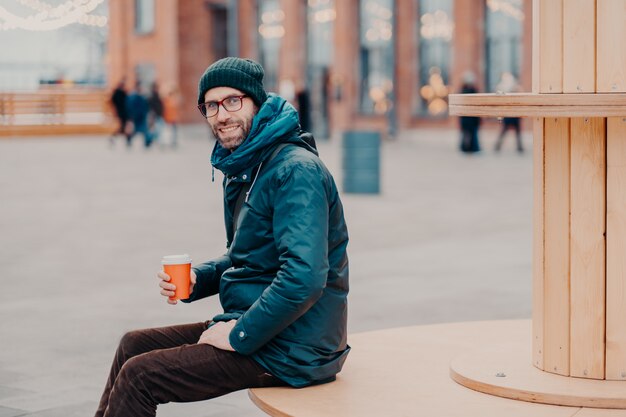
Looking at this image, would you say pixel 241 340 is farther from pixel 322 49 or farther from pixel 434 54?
pixel 322 49

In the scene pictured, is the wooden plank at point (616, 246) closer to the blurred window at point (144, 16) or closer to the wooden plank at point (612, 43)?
the wooden plank at point (612, 43)

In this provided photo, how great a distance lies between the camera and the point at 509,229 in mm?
12508

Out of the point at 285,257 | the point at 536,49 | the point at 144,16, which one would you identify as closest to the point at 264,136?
the point at 285,257

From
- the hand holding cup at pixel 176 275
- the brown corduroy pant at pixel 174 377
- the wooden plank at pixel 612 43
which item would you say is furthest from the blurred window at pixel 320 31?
the brown corduroy pant at pixel 174 377

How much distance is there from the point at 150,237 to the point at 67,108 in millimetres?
31301

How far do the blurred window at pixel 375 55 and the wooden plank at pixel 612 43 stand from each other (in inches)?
1295

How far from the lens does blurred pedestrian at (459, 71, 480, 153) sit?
27.2 meters

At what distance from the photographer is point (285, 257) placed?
396cm

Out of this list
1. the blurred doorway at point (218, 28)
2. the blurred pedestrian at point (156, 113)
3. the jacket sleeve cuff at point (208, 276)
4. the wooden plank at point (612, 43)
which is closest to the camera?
the wooden plank at point (612, 43)

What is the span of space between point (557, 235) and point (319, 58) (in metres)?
36.1

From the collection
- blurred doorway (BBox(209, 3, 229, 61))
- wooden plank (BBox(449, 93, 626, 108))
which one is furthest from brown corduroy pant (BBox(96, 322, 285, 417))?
blurred doorway (BBox(209, 3, 229, 61))

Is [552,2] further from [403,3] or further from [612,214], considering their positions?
[403,3]

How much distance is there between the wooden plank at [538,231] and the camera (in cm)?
441

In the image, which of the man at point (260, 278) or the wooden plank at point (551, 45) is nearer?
the man at point (260, 278)
